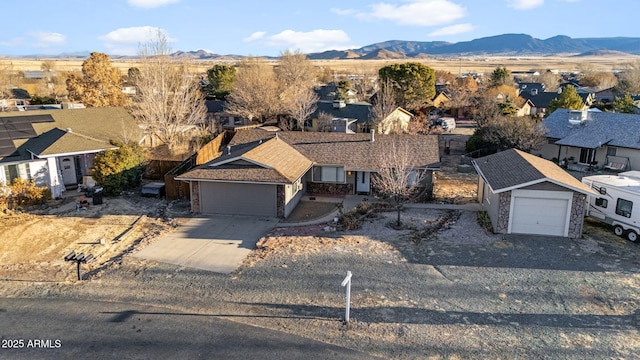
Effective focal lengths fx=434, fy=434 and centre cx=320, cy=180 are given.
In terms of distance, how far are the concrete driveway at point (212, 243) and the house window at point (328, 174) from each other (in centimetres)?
560

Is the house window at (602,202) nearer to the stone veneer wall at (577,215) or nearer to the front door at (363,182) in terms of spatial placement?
the stone veneer wall at (577,215)

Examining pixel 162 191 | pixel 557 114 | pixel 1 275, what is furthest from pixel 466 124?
pixel 1 275

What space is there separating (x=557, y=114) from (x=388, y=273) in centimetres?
3258

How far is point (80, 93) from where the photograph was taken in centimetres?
4741

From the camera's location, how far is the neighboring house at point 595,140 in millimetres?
33688

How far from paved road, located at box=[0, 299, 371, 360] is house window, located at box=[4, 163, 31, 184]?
13563 mm

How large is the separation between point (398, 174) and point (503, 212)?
5196mm

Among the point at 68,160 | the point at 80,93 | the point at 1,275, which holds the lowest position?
the point at 1,275

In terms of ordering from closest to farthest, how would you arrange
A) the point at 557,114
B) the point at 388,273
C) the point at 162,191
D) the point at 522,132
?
1. the point at 388,273
2. the point at 162,191
3. the point at 522,132
4. the point at 557,114

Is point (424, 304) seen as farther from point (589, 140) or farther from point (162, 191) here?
point (589, 140)

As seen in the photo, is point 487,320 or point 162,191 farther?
point 162,191

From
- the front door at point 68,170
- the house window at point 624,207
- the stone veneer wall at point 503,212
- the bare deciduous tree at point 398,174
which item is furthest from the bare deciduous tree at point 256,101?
the house window at point 624,207

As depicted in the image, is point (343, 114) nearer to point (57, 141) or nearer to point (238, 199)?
point (238, 199)

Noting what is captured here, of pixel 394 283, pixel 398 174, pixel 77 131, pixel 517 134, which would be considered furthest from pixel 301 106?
pixel 394 283
